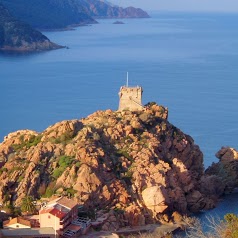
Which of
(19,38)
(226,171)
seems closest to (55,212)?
(226,171)

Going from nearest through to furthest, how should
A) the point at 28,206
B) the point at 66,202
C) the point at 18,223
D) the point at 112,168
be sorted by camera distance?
the point at 18,223, the point at 66,202, the point at 28,206, the point at 112,168

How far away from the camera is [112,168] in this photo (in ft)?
117

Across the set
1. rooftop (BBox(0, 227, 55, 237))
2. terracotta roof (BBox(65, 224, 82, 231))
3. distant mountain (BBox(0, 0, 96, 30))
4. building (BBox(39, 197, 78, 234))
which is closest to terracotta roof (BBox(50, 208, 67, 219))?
building (BBox(39, 197, 78, 234))

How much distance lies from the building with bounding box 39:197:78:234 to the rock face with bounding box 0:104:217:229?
Result: 1.95 meters

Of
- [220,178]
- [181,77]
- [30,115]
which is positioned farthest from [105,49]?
[220,178]

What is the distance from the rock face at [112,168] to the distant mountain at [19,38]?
90789 millimetres

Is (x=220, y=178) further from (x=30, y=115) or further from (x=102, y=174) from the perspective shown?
(x=30, y=115)

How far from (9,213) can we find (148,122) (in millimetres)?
10625

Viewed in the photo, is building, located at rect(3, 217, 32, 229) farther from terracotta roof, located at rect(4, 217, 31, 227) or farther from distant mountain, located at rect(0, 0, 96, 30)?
distant mountain, located at rect(0, 0, 96, 30)

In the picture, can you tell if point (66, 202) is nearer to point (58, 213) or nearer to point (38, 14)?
point (58, 213)

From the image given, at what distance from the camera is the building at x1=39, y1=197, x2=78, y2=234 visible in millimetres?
29922

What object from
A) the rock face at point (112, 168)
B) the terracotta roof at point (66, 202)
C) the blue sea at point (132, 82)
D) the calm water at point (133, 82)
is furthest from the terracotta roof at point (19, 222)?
the blue sea at point (132, 82)

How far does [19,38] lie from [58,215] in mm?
105438

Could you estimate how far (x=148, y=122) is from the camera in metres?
40.0
